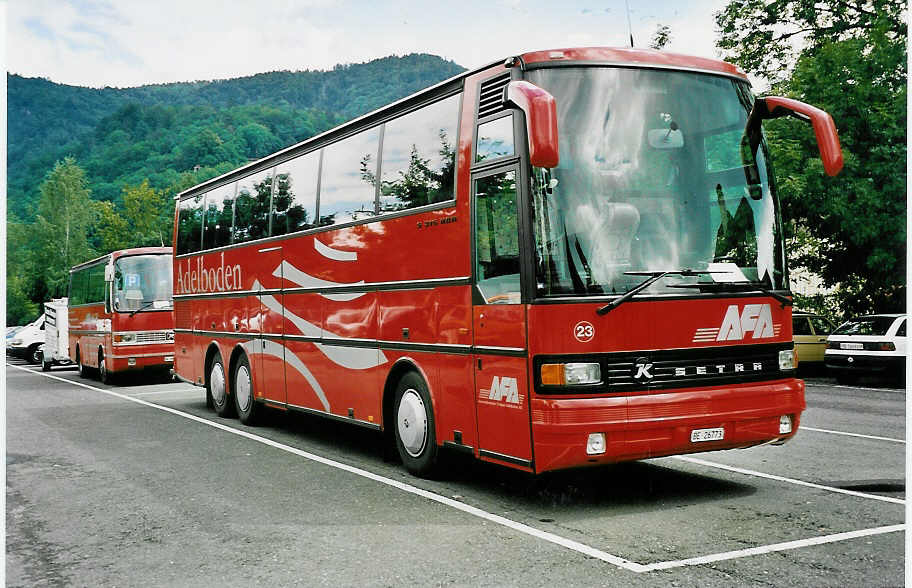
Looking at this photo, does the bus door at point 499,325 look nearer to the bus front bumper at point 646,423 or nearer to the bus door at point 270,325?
the bus front bumper at point 646,423

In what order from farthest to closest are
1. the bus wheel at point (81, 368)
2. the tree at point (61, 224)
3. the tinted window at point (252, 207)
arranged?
1. the tree at point (61, 224)
2. the bus wheel at point (81, 368)
3. the tinted window at point (252, 207)

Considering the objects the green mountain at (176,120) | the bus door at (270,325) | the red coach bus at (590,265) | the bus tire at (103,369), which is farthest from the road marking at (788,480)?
the green mountain at (176,120)

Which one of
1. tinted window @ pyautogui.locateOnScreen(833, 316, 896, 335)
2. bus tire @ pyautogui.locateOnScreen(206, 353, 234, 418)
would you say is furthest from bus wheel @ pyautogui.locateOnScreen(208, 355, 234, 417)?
tinted window @ pyautogui.locateOnScreen(833, 316, 896, 335)

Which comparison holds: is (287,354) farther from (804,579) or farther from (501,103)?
(804,579)

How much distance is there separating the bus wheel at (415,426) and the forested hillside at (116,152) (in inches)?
2585

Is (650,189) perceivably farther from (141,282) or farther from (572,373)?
(141,282)

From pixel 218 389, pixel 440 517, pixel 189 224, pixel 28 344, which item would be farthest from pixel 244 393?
pixel 28 344

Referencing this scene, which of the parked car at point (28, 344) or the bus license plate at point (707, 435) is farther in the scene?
the parked car at point (28, 344)

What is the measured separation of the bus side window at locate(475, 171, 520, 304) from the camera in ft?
25.0

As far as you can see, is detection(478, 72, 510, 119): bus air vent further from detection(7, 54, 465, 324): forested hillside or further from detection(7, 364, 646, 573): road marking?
detection(7, 54, 465, 324): forested hillside

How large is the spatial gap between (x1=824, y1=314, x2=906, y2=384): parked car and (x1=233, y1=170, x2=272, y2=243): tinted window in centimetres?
1260

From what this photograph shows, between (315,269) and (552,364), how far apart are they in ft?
16.2

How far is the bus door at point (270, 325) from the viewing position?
41.8ft

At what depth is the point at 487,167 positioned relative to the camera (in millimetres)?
8070
